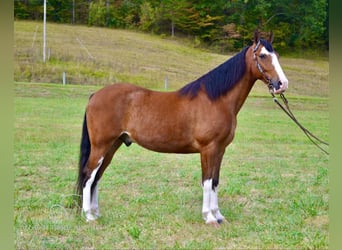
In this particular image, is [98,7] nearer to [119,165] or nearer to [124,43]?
[124,43]

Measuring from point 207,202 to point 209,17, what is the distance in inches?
81.1

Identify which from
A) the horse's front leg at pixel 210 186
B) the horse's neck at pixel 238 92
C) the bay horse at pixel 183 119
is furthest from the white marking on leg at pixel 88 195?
the horse's neck at pixel 238 92

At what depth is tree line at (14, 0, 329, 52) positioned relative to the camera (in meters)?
3.69

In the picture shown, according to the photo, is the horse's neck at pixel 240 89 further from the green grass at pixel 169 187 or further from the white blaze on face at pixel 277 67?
the green grass at pixel 169 187

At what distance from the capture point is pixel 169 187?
3754mm

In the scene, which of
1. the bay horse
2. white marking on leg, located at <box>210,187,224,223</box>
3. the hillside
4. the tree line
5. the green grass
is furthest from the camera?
the hillside

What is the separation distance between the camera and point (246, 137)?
5.92 meters

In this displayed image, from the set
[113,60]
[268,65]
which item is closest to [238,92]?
[268,65]

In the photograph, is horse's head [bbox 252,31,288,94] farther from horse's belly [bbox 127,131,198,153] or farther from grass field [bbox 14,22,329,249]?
grass field [bbox 14,22,329,249]

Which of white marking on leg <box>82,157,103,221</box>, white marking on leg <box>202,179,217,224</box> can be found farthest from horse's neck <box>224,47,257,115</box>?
white marking on leg <box>82,157,103,221</box>

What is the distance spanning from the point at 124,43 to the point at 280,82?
234 cm

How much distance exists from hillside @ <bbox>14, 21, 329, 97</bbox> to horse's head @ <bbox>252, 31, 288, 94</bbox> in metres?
1.45

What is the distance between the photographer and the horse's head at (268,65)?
2.55 metres

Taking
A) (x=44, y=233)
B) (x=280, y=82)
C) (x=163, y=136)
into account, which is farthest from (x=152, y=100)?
(x=44, y=233)
